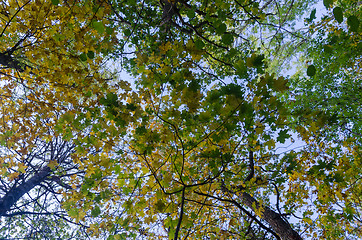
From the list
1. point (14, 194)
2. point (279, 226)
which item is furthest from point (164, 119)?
point (14, 194)

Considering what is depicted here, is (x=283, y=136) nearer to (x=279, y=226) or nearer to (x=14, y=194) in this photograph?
(x=279, y=226)

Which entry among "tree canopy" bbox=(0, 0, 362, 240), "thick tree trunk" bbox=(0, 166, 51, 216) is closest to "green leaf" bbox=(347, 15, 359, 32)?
"tree canopy" bbox=(0, 0, 362, 240)

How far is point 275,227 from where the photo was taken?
13.3ft

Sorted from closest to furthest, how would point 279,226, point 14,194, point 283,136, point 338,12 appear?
point 338,12, point 283,136, point 279,226, point 14,194

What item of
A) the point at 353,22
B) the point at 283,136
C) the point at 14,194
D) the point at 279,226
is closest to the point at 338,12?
the point at 353,22

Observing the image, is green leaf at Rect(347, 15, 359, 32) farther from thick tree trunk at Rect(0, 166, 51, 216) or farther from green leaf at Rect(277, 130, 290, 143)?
thick tree trunk at Rect(0, 166, 51, 216)

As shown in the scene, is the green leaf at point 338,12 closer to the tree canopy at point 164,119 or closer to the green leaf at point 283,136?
the tree canopy at point 164,119

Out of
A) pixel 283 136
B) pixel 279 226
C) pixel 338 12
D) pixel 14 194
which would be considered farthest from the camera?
pixel 14 194

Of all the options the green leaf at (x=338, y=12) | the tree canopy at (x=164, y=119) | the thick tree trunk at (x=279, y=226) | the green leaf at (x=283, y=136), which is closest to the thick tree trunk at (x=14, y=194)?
the tree canopy at (x=164, y=119)

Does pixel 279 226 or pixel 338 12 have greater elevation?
pixel 338 12

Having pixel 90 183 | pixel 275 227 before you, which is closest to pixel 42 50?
pixel 90 183

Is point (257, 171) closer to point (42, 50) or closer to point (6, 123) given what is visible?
point (42, 50)

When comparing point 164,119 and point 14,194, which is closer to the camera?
point 164,119

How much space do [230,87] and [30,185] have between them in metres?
5.66
